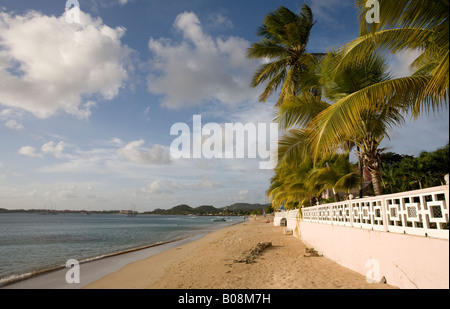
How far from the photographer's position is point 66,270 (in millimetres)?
11031

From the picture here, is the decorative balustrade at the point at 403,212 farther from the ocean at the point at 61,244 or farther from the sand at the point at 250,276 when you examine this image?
the ocean at the point at 61,244

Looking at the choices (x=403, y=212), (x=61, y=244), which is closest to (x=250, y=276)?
(x=403, y=212)

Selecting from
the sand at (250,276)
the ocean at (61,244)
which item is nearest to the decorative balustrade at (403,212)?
the sand at (250,276)

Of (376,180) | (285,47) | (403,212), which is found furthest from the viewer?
(285,47)

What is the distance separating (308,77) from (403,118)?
108 inches

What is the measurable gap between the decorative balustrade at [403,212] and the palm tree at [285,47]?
7564 mm

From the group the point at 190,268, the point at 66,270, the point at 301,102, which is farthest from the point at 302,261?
the point at 66,270

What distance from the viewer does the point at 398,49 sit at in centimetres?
524

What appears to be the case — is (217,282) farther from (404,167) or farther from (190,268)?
(404,167)

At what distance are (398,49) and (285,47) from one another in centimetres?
888

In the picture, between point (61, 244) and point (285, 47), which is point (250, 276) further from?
point (61, 244)

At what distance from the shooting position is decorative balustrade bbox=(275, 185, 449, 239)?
3414mm

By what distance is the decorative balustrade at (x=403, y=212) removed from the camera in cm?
341

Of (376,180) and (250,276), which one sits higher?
(376,180)
